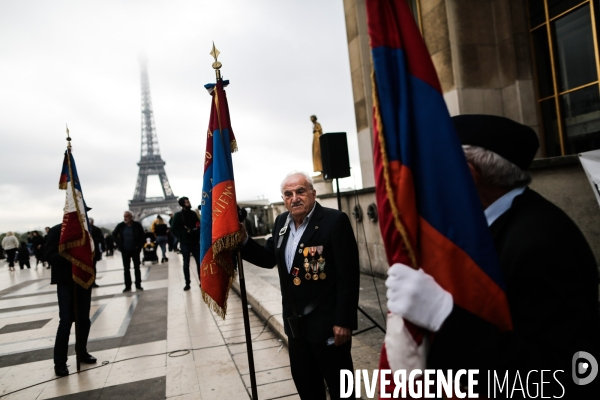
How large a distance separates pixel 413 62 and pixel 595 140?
21.9ft

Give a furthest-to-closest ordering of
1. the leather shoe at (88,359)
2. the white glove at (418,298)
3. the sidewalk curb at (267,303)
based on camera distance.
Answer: the sidewalk curb at (267,303) → the leather shoe at (88,359) → the white glove at (418,298)

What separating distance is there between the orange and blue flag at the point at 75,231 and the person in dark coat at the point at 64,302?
161 mm

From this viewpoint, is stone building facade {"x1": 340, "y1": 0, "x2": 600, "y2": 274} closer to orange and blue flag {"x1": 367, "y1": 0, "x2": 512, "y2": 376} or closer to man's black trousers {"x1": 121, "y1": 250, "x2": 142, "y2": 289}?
man's black trousers {"x1": 121, "y1": 250, "x2": 142, "y2": 289}

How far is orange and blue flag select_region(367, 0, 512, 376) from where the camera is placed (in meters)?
1.22

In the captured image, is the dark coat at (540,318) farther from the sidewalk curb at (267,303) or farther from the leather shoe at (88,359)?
the leather shoe at (88,359)

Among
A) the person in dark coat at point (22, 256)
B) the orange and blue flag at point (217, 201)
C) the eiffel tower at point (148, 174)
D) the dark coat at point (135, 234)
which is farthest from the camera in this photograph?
the eiffel tower at point (148, 174)

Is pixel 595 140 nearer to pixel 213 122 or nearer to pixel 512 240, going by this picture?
pixel 213 122

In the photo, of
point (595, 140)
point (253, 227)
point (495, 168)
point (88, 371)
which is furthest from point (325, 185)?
point (495, 168)

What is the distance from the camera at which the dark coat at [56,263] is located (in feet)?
16.9

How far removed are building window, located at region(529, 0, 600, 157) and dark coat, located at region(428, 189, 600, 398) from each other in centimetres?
652

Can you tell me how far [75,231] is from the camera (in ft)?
17.1

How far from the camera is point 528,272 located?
48.1 inches

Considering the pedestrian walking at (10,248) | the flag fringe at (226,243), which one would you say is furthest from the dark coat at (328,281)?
the pedestrian walking at (10,248)

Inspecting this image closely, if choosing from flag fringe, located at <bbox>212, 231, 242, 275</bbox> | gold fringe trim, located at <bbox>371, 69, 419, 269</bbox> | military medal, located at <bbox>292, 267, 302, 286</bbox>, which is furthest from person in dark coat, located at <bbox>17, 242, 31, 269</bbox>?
gold fringe trim, located at <bbox>371, 69, 419, 269</bbox>
